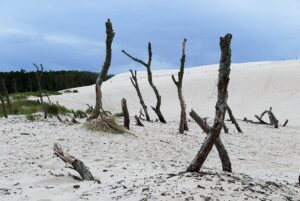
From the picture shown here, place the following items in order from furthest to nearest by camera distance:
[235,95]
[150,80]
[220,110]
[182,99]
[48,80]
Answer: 1. [48,80]
2. [235,95]
3. [150,80]
4. [182,99]
5. [220,110]

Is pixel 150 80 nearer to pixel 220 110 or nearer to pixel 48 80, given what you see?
pixel 220 110

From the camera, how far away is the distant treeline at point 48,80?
59.6 m

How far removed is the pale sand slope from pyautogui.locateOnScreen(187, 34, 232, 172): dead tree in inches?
932

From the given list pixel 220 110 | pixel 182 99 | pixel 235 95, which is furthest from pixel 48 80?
pixel 220 110

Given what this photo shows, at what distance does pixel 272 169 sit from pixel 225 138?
4.80 metres

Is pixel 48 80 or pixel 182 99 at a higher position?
pixel 48 80

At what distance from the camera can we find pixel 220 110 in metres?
6.75

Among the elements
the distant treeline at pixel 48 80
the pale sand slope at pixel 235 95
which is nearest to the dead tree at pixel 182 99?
the pale sand slope at pixel 235 95

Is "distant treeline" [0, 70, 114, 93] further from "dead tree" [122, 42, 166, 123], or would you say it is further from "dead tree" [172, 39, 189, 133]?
"dead tree" [172, 39, 189, 133]

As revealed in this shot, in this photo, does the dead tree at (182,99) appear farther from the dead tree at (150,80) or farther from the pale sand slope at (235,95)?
the pale sand slope at (235,95)

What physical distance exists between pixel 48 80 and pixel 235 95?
104 feet

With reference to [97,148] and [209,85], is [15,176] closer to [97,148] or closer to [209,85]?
[97,148]

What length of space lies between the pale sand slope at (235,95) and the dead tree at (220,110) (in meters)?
23.7

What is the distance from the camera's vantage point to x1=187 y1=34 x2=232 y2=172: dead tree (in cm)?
665
